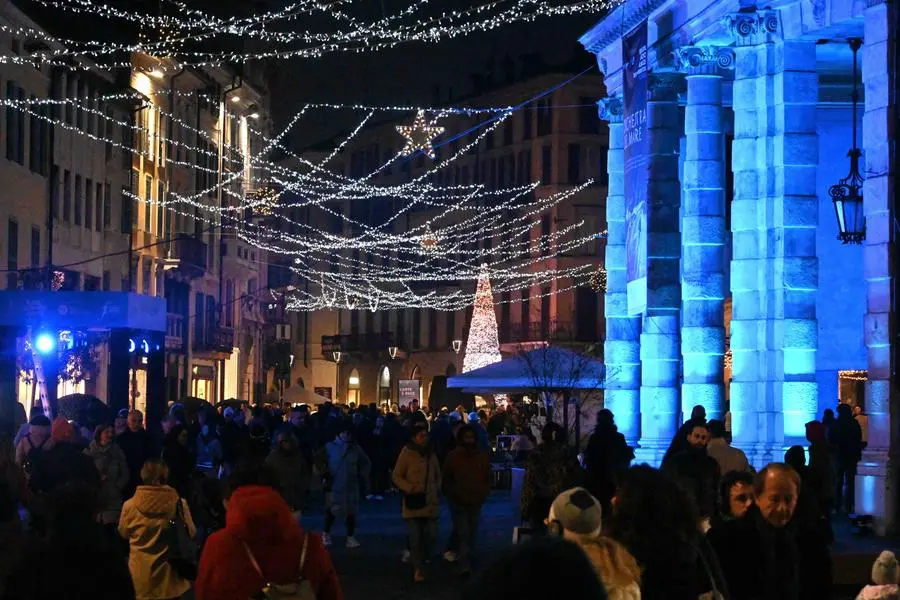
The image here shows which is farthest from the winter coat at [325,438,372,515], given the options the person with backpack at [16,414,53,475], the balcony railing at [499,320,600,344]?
the balcony railing at [499,320,600,344]

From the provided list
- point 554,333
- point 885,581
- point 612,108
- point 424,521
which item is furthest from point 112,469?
point 554,333

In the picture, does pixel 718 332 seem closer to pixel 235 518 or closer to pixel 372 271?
pixel 235 518

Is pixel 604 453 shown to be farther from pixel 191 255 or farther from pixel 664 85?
pixel 191 255

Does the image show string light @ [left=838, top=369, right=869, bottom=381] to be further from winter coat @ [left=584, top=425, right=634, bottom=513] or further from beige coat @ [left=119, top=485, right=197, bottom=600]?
beige coat @ [left=119, top=485, right=197, bottom=600]

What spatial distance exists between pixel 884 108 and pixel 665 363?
10.6 m

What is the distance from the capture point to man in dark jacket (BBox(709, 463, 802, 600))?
8664mm

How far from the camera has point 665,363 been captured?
32.4m

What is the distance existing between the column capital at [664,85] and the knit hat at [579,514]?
24.8 meters

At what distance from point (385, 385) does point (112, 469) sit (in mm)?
81141

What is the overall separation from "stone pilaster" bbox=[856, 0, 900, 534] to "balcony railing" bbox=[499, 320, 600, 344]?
55290mm

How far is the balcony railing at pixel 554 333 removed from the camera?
78.3 meters

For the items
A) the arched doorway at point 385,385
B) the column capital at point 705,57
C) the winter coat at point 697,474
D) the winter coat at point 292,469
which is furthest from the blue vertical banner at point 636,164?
the arched doorway at point 385,385

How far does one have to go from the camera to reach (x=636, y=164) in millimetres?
32625

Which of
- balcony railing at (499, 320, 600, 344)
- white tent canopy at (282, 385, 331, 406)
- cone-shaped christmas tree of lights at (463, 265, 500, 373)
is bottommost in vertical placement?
white tent canopy at (282, 385, 331, 406)
